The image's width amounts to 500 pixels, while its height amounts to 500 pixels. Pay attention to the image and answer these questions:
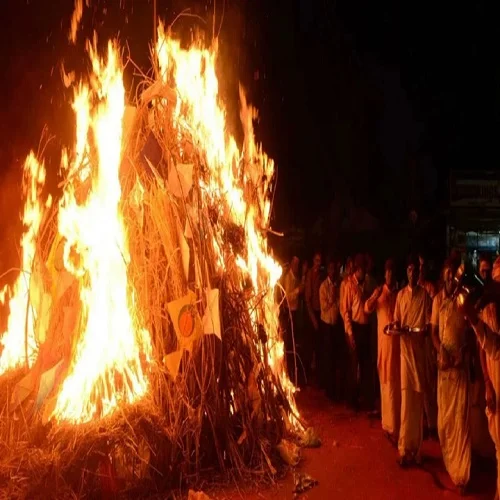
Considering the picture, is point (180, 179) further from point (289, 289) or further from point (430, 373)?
point (289, 289)

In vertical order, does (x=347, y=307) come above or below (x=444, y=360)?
above


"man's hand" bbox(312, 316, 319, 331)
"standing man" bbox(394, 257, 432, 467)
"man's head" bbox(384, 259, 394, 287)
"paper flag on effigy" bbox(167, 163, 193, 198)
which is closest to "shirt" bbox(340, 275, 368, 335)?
"man's hand" bbox(312, 316, 319, 331)

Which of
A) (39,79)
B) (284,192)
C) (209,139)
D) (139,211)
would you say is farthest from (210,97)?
(284,192)

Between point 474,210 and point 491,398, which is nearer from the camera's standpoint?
point 491,398

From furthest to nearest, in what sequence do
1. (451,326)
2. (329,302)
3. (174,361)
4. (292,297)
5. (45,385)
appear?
(292,297) → (329,302) → (451,326) → (174,361) → (45,385)

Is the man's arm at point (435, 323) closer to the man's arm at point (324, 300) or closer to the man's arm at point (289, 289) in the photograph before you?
the man's arm at point (324, 300)

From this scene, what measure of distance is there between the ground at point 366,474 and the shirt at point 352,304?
144 centimetres

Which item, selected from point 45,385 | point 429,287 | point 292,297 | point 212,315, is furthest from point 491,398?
point 292,297

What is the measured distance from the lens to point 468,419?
509 centimetres

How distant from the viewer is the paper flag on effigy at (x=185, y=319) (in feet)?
16.5

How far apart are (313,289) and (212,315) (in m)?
4.14

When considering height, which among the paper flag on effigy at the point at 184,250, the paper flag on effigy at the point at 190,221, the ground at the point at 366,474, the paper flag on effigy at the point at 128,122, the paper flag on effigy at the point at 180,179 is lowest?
the ground at the point at 366,474

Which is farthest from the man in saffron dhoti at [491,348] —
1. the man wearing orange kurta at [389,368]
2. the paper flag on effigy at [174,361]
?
the paper flag on effigy at [174,361]

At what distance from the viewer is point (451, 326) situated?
5.12 metres
